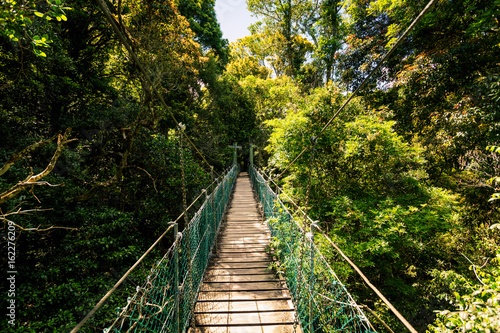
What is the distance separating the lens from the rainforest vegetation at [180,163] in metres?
3.16

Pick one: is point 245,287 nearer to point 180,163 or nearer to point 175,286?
point 175,286

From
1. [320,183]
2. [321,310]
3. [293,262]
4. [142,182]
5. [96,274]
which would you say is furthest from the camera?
[142,182]

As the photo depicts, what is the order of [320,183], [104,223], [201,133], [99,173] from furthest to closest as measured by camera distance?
1. [201,133]
2. [99,173]
3. [320,183]
4. [104,223]

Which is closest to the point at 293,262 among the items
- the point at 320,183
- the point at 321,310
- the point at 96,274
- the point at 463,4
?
the point at 321,310

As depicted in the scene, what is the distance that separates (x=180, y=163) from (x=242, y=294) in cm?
266

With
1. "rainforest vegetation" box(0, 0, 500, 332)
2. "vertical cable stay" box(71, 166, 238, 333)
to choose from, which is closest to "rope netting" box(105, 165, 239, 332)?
"vertical cable stay" box(71, 166, 238, 333)

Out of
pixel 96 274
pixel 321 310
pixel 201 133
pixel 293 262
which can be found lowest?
pixel 96 274

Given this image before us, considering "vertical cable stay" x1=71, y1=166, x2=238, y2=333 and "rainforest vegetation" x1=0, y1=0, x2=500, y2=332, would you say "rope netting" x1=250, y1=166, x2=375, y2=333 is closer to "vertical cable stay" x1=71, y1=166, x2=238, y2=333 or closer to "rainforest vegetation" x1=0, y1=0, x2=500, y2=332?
"rainforest vegetation" x1=0, y1=0, x2=500, y2=332

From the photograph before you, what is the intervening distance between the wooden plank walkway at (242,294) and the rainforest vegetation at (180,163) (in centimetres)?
97

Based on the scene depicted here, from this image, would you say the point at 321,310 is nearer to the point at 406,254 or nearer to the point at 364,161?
the point at 364,161

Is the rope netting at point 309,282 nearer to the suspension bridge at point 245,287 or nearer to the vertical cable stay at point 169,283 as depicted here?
the suspension bridge at point 245,287

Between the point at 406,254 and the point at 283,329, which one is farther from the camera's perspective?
the point at 406,254

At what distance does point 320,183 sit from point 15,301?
5.07 m

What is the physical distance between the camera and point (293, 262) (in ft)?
8.82
